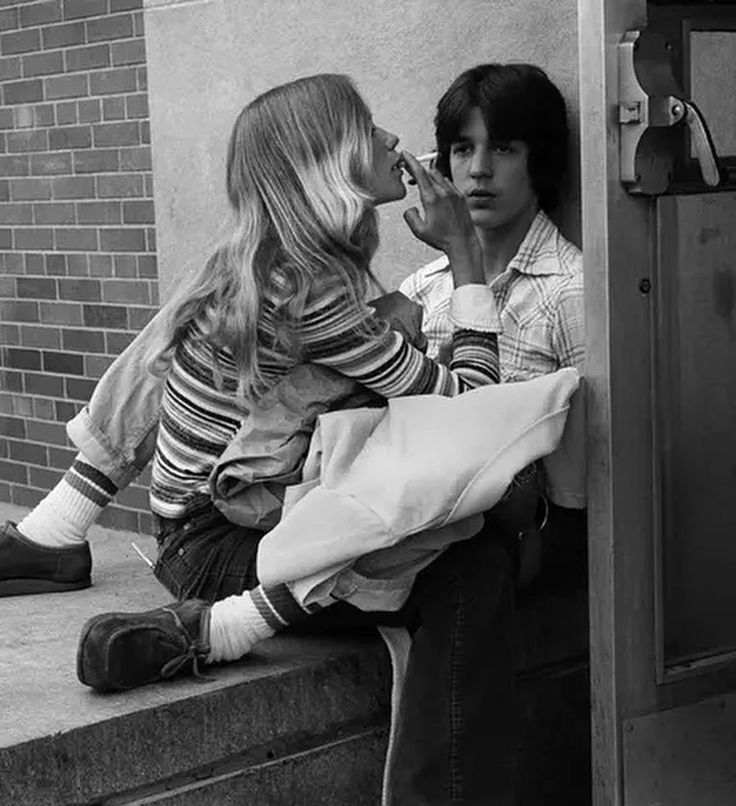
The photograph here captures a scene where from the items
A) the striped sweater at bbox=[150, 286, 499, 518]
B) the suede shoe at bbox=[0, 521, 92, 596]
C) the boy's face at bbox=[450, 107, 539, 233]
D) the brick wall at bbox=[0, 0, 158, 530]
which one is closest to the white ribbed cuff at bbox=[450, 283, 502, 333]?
the striped sweater at bbox=[150, 286, 499, 518]

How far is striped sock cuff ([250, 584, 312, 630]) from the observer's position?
331 cm

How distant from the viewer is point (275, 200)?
11.1 ft

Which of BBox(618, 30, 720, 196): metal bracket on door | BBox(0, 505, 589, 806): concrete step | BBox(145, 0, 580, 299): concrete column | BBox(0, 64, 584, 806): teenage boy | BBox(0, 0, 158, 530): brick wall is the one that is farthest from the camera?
BBox(0, 0, 158, 530): brick wall

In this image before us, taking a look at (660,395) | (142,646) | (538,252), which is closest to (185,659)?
(142,646)

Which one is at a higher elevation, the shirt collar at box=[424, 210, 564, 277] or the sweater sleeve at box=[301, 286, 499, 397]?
the shirt collar at box=[424, 210, 564, 277]

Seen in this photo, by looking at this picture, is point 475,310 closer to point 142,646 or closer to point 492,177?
point 492,177

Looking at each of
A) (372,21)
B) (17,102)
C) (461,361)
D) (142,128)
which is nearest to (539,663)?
(461,361)

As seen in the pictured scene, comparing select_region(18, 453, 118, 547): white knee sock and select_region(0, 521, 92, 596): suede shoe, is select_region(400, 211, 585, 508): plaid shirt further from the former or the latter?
select_region(0, 521, 92, 596): suede shoe

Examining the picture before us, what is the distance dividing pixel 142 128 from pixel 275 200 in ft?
6.44

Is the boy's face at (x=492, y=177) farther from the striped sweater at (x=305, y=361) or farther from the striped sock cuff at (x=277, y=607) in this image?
the striped sock cuff at (x=277, y=607)

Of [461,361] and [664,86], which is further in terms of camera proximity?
[461,361]

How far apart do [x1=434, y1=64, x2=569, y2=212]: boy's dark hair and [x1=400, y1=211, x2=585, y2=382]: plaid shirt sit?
0.38 ft

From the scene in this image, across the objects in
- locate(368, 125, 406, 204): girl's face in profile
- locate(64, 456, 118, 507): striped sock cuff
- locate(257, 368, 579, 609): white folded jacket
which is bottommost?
locate(64, 456, 118, 507): striped sock cuff

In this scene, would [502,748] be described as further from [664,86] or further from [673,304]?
[664,86]
